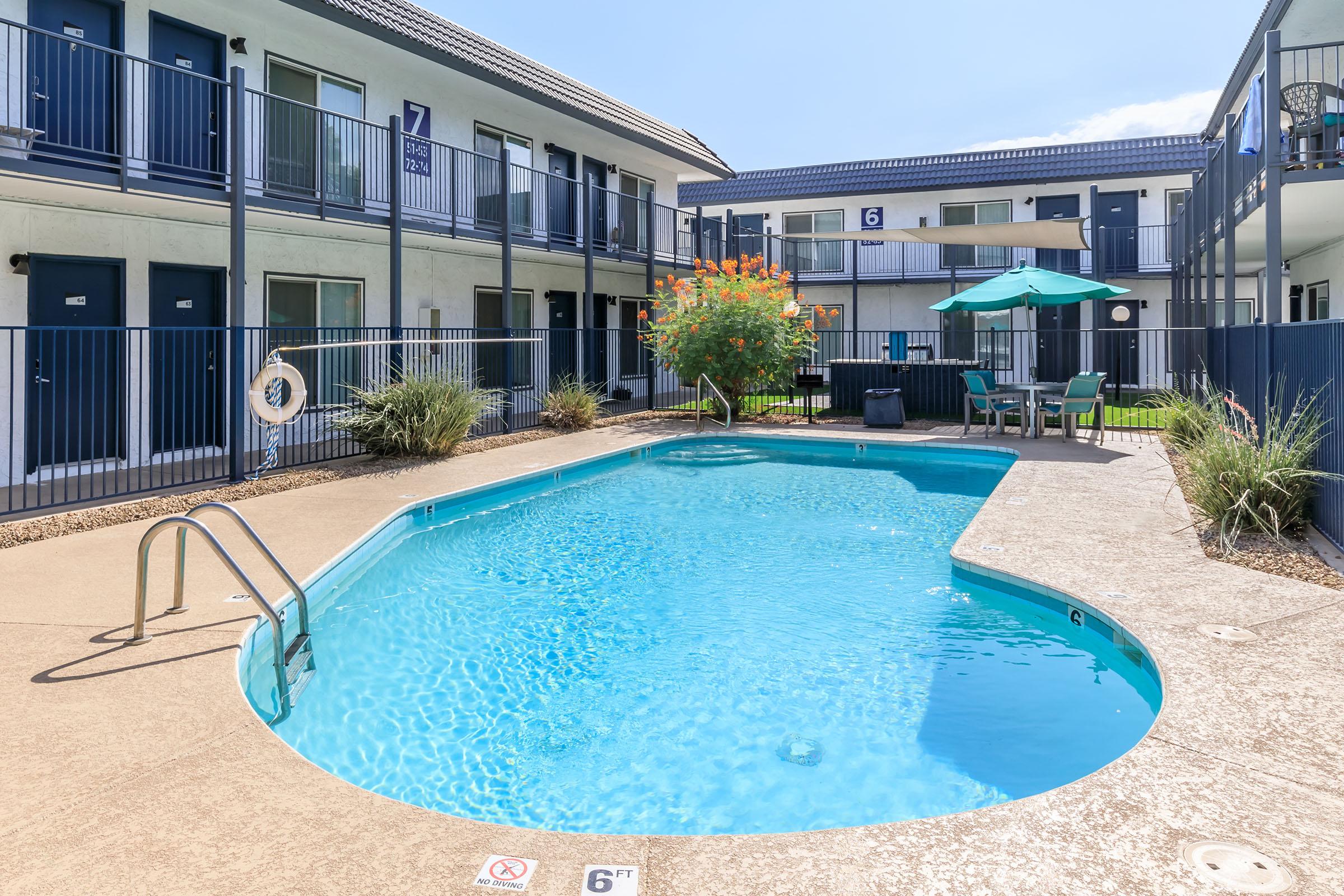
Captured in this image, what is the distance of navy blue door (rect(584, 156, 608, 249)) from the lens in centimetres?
1838

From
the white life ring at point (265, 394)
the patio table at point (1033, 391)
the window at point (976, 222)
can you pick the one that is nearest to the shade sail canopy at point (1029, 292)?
the patio table at point (1033, 391)

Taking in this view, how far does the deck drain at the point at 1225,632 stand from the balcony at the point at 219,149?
9354mm

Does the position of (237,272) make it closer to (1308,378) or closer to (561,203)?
(561,203)

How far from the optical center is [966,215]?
1003 inches

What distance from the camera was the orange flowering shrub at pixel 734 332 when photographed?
52.9 feet

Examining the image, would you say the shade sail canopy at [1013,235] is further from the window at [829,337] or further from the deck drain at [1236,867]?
the deck drain at [1236,867]

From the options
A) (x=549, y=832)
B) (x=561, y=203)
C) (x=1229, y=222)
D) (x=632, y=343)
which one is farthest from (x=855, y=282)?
(x=549, y=832)

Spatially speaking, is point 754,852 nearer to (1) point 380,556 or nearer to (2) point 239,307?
(1) point 380,556

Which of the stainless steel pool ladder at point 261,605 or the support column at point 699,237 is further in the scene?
the support column at point 699,237

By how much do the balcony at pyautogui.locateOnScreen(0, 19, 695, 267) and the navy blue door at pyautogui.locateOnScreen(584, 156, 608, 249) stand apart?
219 cm

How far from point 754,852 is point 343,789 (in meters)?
1.45

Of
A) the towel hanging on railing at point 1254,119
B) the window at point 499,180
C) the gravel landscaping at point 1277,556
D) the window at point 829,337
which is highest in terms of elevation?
the window at point 499,180

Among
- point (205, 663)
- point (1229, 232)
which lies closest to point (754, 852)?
point (205, 663)

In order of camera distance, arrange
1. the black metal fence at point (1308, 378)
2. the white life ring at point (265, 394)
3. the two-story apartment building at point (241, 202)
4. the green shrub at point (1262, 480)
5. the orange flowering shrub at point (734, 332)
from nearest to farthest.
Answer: the black metal fence at point (1308, 378)
the green shrub at point (1262, 480)
the white life ring at point (265, 394)
the two-story apartment building at point (241, 202)
the orange flowering shrub at point (734, 332)
